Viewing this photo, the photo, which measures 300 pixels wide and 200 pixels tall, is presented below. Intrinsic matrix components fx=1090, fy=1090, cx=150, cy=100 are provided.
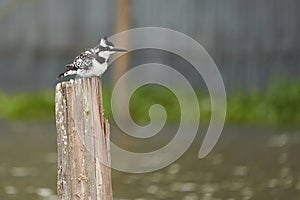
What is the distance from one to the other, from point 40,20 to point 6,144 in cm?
302

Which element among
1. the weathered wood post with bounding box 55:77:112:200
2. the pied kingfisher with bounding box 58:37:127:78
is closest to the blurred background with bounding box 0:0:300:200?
the pied kingfisher with bounding box 58:37:127:78

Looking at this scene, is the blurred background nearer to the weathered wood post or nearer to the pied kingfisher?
the pied kingfisher

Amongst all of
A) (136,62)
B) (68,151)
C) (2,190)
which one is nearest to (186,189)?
(2,190)

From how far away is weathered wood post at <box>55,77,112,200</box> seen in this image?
661cm

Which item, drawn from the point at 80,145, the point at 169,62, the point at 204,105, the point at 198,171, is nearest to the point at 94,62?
the point at 80,145

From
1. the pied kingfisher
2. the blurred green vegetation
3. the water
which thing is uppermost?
the blurred green vegetation

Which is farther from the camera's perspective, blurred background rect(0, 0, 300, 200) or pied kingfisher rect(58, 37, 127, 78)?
blurred background rect(0, 0, 300, 200)

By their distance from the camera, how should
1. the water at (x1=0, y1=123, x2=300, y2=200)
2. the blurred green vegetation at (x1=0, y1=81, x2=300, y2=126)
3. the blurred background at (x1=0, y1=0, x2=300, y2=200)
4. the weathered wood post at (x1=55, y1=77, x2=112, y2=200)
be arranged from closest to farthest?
the weathered wood post at (x1=55, y1=77, x2=112, y2=200) → the water at (x1=0, y1=123, x2=300, y2=200) → the blurred background at (x1=0, y1=0, x2=300, y2=200) → the blurred green vegetation at (x1=0, y1=81, x2=300, y2=126)

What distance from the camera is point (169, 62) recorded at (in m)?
15.1

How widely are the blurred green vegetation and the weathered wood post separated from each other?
23.2 ft

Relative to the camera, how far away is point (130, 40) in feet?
46.9

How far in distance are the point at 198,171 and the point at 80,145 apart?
4700mm

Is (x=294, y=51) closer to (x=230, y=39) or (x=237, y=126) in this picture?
Result: (x=230, y=39)

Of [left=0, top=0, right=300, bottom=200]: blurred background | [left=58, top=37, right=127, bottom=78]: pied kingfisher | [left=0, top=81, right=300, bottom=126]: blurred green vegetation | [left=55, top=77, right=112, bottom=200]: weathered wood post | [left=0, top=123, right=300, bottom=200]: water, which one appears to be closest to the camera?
[left=55, top=77, right=112, bottom=200]: weathered wood post
